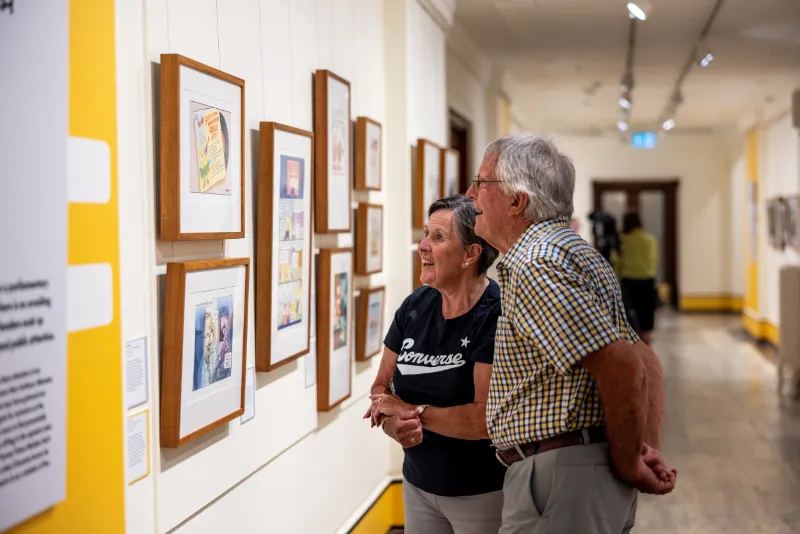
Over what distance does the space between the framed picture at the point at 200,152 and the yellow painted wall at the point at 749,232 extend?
13.8 meters

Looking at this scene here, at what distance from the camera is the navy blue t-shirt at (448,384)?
8.47 ft

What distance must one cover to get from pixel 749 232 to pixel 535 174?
51.2 ft

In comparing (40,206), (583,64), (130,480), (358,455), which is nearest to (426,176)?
(358,455)

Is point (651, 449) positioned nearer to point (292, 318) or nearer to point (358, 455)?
point (292, 318)

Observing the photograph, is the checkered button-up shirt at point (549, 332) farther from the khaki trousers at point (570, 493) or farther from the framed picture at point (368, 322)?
the framed picture at point (368, 322)

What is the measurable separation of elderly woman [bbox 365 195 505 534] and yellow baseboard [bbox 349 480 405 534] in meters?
2.05

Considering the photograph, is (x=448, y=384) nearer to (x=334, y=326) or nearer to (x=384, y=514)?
(x=334, y=326)

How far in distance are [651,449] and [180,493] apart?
1.34 m

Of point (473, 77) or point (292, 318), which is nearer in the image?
point (292, 318)

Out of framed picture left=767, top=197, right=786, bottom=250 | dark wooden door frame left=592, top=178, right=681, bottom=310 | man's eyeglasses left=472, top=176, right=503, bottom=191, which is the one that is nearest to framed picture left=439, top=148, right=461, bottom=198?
man's eyeglasses left=472, top=176, right=503, bottom=191

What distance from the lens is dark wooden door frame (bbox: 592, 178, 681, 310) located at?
66.2ft

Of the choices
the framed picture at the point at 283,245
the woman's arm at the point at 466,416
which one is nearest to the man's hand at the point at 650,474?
the woman's arm at the point at 466,416

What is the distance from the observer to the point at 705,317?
18.9 metres

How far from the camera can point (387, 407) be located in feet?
8.47
